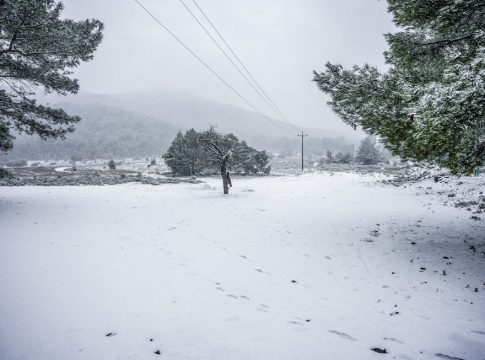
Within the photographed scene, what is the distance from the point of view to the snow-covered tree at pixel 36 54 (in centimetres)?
1033

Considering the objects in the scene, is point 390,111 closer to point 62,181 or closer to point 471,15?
point 471,15

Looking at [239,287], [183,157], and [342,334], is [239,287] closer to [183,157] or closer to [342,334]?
[342,334]

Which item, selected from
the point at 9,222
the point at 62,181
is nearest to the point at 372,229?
the point at 9,222

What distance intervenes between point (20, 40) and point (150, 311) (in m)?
12.4

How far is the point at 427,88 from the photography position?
19.6 ft

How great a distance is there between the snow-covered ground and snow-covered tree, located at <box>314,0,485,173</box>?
296cm

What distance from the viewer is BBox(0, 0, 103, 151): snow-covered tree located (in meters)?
10.3

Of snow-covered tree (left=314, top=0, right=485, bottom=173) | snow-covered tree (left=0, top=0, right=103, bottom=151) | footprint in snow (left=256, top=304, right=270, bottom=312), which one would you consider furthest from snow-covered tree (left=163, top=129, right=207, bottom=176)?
footprint in snow (left=256, top=304, right=270, bottom=312)

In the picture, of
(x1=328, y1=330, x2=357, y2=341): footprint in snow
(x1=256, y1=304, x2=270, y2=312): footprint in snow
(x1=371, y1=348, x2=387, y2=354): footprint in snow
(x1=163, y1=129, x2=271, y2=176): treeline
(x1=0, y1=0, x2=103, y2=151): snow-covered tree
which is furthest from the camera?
(x1=163, y1=129, x2=271, y2=176): treeline

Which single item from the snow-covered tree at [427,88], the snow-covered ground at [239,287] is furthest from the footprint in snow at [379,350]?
the snow-covered tree at [427,88]

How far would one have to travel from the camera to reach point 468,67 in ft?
17.2

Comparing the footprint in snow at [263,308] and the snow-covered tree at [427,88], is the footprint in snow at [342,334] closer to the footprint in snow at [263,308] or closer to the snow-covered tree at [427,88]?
the footprint in snow at [263,308]

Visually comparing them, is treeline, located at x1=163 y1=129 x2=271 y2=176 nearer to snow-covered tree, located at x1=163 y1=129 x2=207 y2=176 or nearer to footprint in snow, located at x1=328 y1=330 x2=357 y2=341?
snow-covered tree, located at x1=163 y1=129 x2=207 y2=176

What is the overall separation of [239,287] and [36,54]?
41.4 feet
